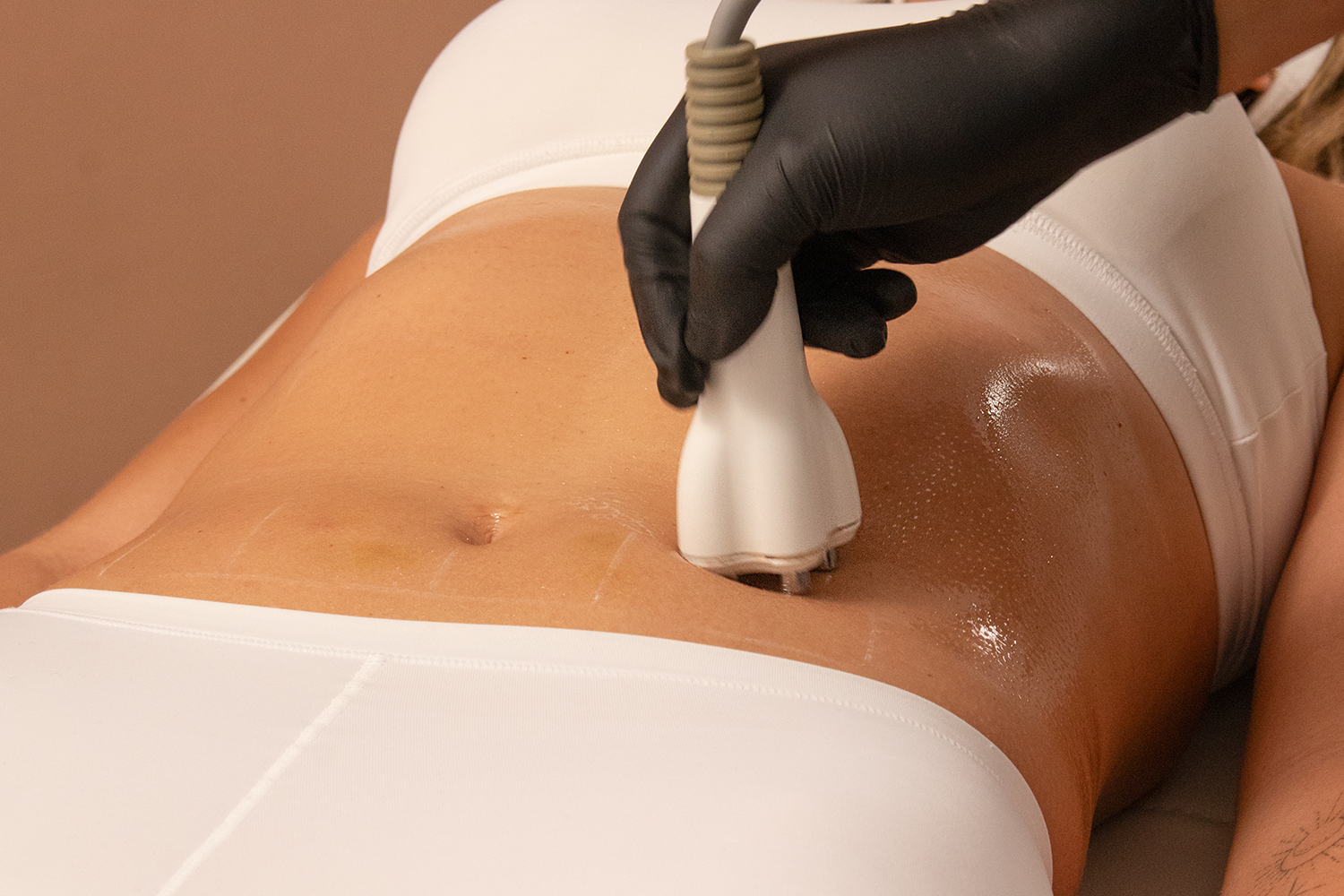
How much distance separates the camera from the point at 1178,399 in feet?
2.69

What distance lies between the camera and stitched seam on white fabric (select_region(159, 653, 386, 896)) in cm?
45

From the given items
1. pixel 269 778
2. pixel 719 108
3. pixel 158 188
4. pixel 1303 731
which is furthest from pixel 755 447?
pixel 158 188

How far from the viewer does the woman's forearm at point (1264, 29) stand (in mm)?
593

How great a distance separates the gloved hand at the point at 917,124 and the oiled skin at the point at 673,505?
121 mm

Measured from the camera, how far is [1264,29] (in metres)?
0.60

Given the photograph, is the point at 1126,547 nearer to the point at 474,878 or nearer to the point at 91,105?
the point at 474,878

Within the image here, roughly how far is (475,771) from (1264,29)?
572 millimetres

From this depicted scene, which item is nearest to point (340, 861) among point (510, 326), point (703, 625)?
point (703, 625)

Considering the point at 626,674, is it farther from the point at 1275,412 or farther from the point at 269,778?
the point at 1275,412

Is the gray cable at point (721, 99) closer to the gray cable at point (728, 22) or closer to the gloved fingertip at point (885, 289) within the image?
the gray cable at point (728, 22)

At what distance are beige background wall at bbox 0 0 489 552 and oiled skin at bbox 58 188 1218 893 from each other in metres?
1.29

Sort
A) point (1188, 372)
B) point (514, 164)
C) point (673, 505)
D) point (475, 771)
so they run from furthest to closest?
point (514, 164) → point (1188, 372) → point (673, 505) → point (475, 771)

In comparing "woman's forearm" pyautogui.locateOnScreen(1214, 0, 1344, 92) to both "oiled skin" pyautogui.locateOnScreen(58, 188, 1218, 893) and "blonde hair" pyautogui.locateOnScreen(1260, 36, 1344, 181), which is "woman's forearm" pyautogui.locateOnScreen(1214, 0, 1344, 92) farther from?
"blonde hair" pyautogui.locateOnScreen(1260, 36, 1344, 181)

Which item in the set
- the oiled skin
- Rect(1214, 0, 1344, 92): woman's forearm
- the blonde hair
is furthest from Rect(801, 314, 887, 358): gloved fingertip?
the blonde hair
